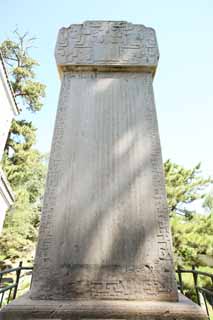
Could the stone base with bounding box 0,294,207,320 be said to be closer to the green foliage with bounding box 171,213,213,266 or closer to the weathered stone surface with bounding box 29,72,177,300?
the weathered stone surface with bounding box 29,72,177,300

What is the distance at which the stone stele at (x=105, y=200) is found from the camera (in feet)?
5.22

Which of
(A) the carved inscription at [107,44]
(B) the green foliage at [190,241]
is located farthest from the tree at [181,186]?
(A) the carved inscription at [107,44]

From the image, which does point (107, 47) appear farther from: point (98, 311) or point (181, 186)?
point (181, 186)

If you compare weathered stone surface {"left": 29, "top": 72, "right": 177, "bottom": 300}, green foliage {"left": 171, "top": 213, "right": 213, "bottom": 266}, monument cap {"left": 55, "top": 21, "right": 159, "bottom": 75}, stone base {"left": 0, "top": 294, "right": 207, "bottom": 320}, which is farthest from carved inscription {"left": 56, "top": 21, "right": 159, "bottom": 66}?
green foliage {"left": 171, "top": 213, "right": 213, "bottom": 266}

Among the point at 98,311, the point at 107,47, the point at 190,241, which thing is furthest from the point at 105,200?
the point at 190,241

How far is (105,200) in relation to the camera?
2045 mm

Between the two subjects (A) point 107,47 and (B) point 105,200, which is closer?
(B) point 105,200

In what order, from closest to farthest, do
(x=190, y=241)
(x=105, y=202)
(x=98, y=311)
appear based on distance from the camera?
(x=98, y=311)
(x=105, y=202)
(x=190, y=241)

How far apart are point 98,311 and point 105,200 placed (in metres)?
0.90

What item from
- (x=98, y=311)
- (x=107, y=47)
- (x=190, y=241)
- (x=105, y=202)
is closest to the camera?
(x=98, y=311)

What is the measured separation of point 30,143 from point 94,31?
13934 millimetres

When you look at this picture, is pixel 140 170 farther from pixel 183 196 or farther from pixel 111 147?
pixel 183 196

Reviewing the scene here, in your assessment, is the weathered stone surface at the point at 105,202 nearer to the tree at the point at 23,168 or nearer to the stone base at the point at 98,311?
the stone base at the point at 98,311

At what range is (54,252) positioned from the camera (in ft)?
5.89
